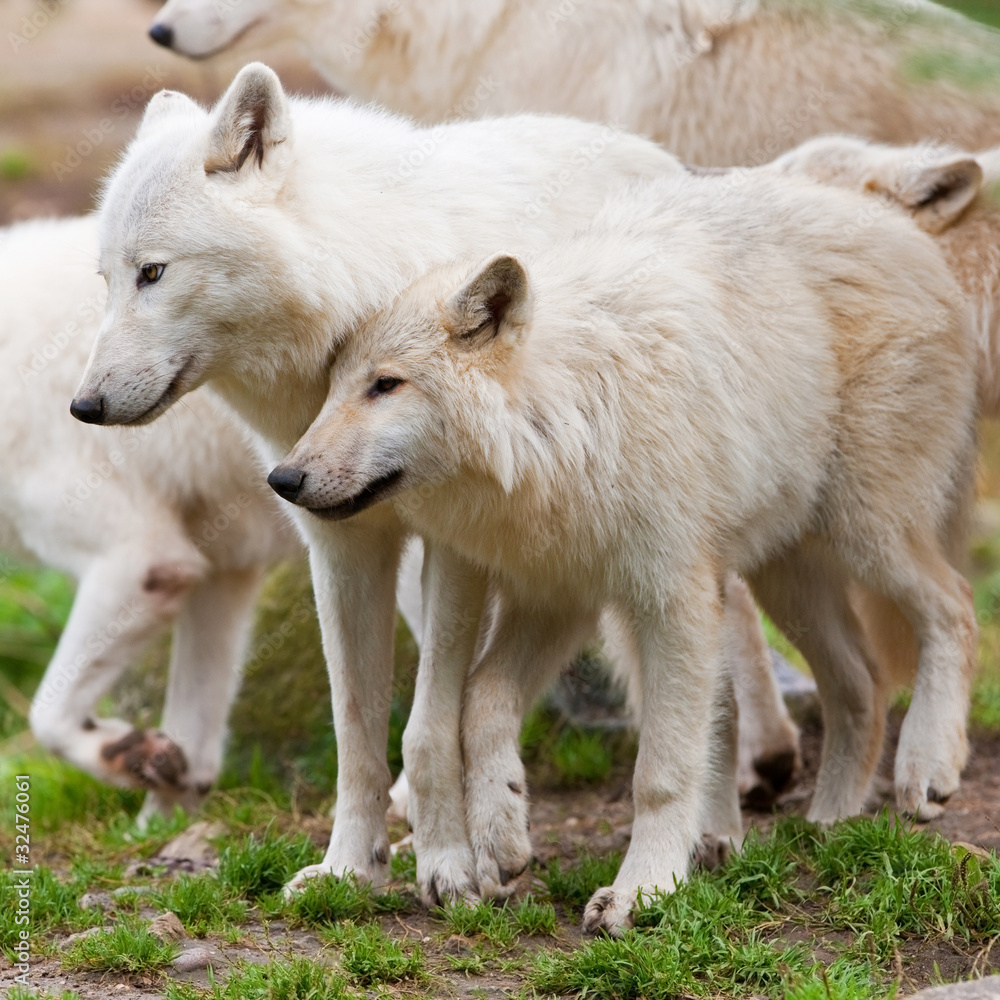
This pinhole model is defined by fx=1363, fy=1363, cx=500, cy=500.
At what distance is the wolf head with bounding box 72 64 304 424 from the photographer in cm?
392

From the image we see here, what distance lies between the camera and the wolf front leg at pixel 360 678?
4527 mm

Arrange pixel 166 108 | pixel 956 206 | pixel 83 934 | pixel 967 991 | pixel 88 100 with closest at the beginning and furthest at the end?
1. pixel 967 991
2. pixel 83 934
3. pixel 166 108
4. pixel 956 206
5. pixel 88 100

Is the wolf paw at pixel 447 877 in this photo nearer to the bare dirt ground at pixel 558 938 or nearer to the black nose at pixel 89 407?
the bare dirt ground at pixel 558 938

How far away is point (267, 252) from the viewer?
3930 millimetres

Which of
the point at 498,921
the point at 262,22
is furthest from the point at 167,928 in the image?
the point at 262,22

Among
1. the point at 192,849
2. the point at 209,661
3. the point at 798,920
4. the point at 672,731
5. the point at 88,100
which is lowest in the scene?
the point at 88,100

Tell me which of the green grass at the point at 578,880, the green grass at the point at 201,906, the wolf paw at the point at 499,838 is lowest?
the green grass at the point at 201,906

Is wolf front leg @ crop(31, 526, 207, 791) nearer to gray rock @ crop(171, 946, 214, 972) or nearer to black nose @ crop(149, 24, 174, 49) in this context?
gray rock @ crop(171, 946, 214, 972)

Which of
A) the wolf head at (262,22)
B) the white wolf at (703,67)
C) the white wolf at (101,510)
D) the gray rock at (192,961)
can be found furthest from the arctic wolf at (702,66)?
the gray rock at (192,961)

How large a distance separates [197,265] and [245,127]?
442 mm

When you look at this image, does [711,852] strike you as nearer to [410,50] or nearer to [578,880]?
[578,880]

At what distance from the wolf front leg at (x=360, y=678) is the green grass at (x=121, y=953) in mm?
605

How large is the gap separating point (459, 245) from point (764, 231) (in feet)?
3.71

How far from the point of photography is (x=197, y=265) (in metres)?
3.92
